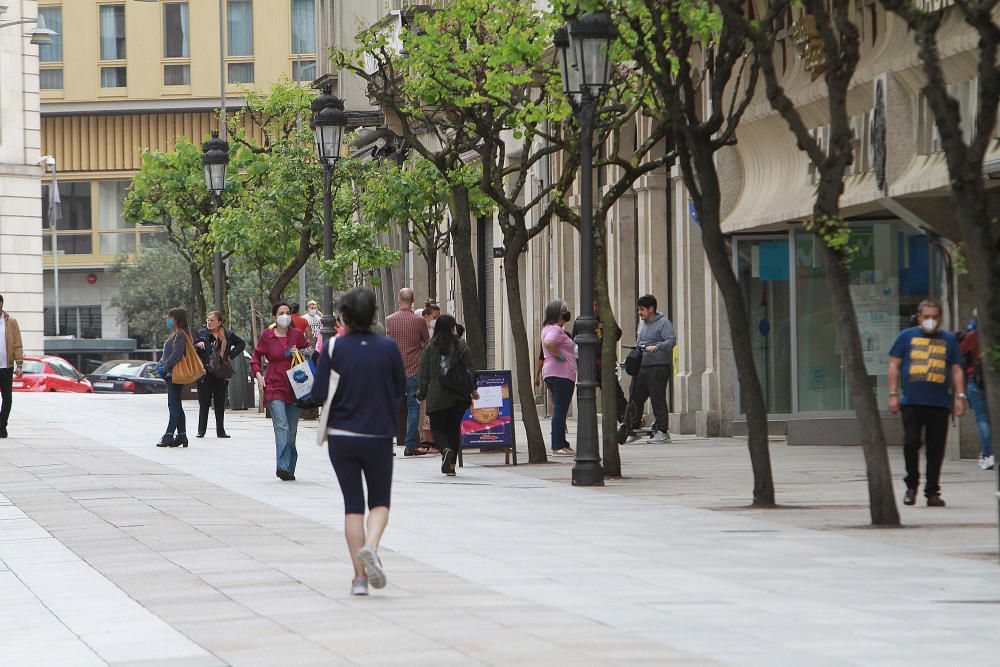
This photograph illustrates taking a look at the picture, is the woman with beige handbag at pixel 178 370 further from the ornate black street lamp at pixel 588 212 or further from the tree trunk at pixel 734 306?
the tree trunk at pixel 734 306

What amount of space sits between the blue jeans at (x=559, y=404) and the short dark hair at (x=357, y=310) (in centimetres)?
1169

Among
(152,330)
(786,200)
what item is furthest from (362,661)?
(152,330)

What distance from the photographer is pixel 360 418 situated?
33.4ft

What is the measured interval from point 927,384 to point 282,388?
6.54 metres

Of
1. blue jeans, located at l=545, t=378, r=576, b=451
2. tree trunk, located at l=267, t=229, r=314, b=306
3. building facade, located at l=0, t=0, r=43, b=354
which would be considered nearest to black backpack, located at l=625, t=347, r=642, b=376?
blue jeans, located at l=545, t=378, r=576, b=451

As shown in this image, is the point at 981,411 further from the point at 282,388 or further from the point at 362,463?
the point at 362,463

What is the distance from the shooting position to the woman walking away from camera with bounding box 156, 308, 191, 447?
2342 cm

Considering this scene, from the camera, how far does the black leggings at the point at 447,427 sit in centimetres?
1872

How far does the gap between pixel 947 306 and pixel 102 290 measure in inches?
2288

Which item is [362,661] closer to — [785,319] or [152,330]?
[785,319]

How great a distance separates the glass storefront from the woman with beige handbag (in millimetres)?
7928

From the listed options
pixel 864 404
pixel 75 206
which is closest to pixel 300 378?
pixel 864 404

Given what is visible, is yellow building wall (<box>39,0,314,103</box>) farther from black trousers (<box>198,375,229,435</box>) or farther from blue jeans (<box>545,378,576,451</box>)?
blue jeans (<box>545,378,576,451</box>)

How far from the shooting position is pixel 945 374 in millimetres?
14992
